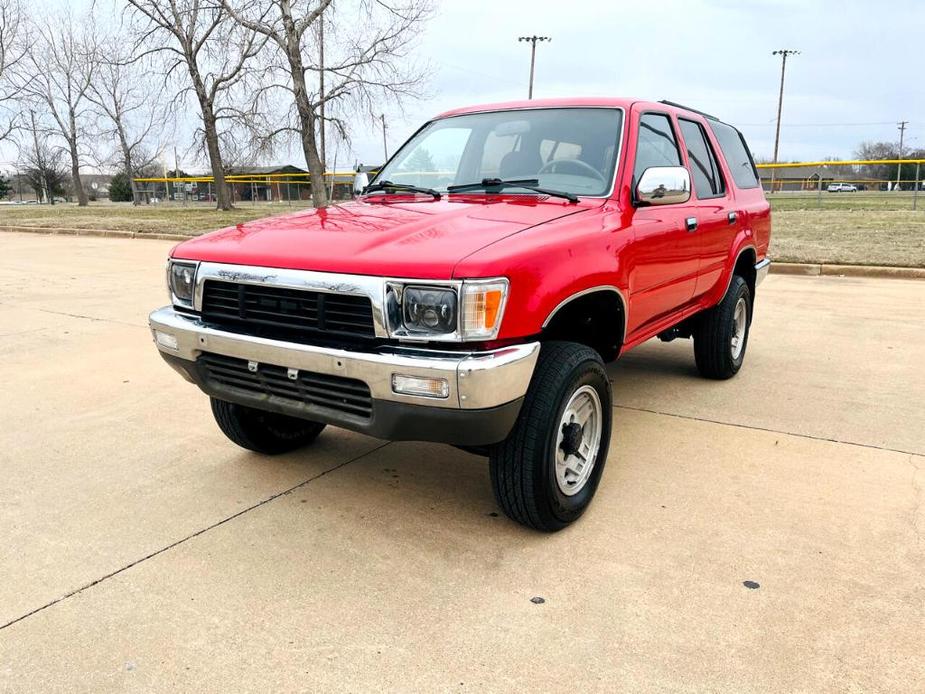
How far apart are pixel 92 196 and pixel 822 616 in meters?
85.6

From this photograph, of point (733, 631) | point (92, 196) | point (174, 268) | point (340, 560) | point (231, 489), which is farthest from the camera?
point (92, 196)

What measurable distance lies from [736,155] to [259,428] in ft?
13.4

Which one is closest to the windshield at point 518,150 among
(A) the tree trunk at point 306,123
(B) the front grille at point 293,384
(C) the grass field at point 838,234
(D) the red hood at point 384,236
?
(D) the red hood at point 384,236

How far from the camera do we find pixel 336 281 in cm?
270

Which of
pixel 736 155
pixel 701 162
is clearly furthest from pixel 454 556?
pixel 736 155

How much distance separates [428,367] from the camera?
252 cm

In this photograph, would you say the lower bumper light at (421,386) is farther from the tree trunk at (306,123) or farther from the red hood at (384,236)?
the tree trunk at (306,123)

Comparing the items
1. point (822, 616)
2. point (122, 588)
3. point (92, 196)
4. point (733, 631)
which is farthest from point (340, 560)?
point (92, 196)

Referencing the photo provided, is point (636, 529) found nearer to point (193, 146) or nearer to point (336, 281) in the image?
point (336, 281)

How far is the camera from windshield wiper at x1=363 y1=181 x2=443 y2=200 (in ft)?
12.6

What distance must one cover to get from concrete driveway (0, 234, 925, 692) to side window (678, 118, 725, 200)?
1350mm

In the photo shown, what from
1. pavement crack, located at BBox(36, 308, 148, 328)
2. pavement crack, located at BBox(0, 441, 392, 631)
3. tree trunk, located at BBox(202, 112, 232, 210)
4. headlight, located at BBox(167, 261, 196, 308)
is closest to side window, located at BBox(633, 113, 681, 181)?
pavement crack, located at BBox(0, 441, 392, 631)

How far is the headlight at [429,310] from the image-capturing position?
8.41 ft

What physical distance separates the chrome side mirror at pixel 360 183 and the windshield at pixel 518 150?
12 cm
